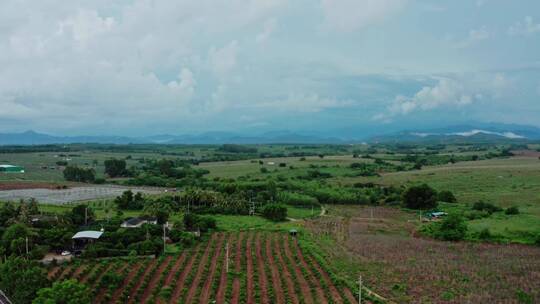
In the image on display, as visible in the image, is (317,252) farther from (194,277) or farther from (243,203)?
(243,203)

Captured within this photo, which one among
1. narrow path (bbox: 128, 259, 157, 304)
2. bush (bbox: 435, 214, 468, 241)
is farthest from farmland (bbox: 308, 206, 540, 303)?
narrow path (bbox: 128, 259, 157, 304)

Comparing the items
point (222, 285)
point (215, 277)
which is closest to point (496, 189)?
point (215, 277)

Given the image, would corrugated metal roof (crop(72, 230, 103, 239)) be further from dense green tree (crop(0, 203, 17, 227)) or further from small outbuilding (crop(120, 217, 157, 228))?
dense green tree (crop(0, 203, 17, 227))

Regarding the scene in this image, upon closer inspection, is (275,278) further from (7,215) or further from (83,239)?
(7,215)

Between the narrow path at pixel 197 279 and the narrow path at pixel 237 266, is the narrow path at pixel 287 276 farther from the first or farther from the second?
the narrow path at pixel 197 279

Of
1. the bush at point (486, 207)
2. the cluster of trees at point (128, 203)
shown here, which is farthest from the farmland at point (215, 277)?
the bush at point (486, 207)

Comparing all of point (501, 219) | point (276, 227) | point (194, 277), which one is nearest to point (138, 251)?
point (194, 277)
